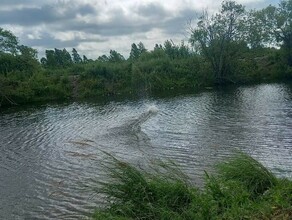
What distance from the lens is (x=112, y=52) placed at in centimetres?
9281

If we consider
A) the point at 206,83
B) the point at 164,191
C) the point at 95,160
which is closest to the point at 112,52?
the point at 206,83

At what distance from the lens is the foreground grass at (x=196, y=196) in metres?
8.49

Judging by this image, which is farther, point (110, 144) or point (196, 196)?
point (110, 144)

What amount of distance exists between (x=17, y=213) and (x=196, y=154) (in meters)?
8.96

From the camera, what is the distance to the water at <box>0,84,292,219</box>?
13.6 meters

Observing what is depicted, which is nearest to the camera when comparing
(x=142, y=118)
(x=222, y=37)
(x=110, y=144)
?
(x=110, y=144)

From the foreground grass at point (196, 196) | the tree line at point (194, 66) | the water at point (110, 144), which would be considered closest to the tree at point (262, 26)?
the tree line at point (194, 66)

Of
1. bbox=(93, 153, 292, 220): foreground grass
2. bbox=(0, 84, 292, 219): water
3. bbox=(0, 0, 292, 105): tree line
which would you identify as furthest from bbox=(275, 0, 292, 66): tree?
bbox=(93, 153, 292, 220): foreground grass

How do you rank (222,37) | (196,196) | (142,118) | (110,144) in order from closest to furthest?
(196,196) < (110,144) < (142,118) < (222,37)

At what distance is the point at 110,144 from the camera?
21.2 meters

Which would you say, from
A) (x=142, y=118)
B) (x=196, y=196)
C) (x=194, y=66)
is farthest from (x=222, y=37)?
(x=196, y=196)

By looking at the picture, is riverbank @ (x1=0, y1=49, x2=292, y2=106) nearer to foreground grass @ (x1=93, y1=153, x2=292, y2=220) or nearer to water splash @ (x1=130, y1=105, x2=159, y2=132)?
water splash @ (x1=130, y1=105, x2=159, y2=132)

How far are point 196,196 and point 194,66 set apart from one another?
58875mm

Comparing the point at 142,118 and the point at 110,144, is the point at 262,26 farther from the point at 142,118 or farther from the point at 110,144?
the point at 110,144
